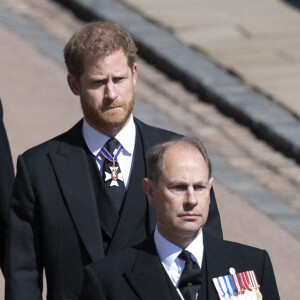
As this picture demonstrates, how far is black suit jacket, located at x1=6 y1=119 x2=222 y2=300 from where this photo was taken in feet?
19.9

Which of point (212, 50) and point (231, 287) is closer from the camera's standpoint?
point (231, 287)

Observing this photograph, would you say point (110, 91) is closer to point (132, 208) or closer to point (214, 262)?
point (132, 208)

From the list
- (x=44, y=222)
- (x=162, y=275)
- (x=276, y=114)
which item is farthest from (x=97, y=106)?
(x=276, y=114)

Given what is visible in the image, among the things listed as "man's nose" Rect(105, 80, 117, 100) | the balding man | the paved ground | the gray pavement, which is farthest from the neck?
the gray pavement

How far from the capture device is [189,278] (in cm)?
524

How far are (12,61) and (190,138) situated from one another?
610 cm

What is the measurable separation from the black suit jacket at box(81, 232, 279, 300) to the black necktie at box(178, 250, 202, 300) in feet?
0.17

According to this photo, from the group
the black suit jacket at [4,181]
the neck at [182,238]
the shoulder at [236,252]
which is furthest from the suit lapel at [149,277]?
the black suit jacket at [4,181]

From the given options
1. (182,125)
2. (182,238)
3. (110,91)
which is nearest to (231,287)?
(182,238)

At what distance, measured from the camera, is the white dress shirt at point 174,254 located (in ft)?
17.3

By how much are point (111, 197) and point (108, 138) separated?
26cm

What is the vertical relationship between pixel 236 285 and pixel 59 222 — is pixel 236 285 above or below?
below

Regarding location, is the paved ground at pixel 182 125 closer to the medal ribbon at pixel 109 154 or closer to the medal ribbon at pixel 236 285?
the medal ribbon at pixel 109 154

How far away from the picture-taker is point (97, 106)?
19.7ft
